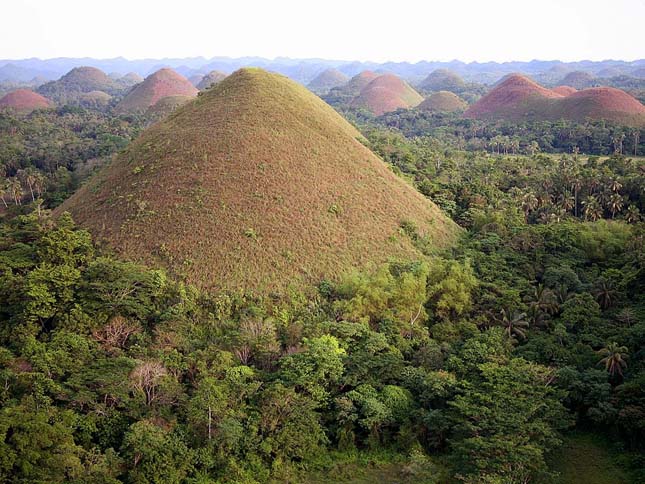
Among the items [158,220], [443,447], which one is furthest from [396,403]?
[158,220]

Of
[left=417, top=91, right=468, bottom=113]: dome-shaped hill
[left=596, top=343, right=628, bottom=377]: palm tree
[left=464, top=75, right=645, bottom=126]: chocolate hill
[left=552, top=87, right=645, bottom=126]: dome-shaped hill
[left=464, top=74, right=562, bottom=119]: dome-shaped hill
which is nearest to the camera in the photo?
[left=596, top=343, right=628, bottom=377]: palm tree

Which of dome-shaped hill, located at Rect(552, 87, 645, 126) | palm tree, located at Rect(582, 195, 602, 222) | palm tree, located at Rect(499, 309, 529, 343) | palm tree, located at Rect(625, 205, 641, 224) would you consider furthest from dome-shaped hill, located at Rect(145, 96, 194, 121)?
palm tree, located at Rect(499, 309, 529, 343)

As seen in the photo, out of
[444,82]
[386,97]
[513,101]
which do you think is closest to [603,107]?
[513,101]

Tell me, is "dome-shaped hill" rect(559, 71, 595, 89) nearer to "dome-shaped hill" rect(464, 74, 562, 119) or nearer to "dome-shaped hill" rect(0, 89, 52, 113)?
"dome-shaped hill" rect(464, 74, 562, 119)

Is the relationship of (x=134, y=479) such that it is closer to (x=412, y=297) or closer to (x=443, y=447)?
(x=443, y=447)

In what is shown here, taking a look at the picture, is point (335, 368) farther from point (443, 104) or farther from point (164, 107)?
point (443, 104)

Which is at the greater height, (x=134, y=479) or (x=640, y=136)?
(x=640, y=136)
